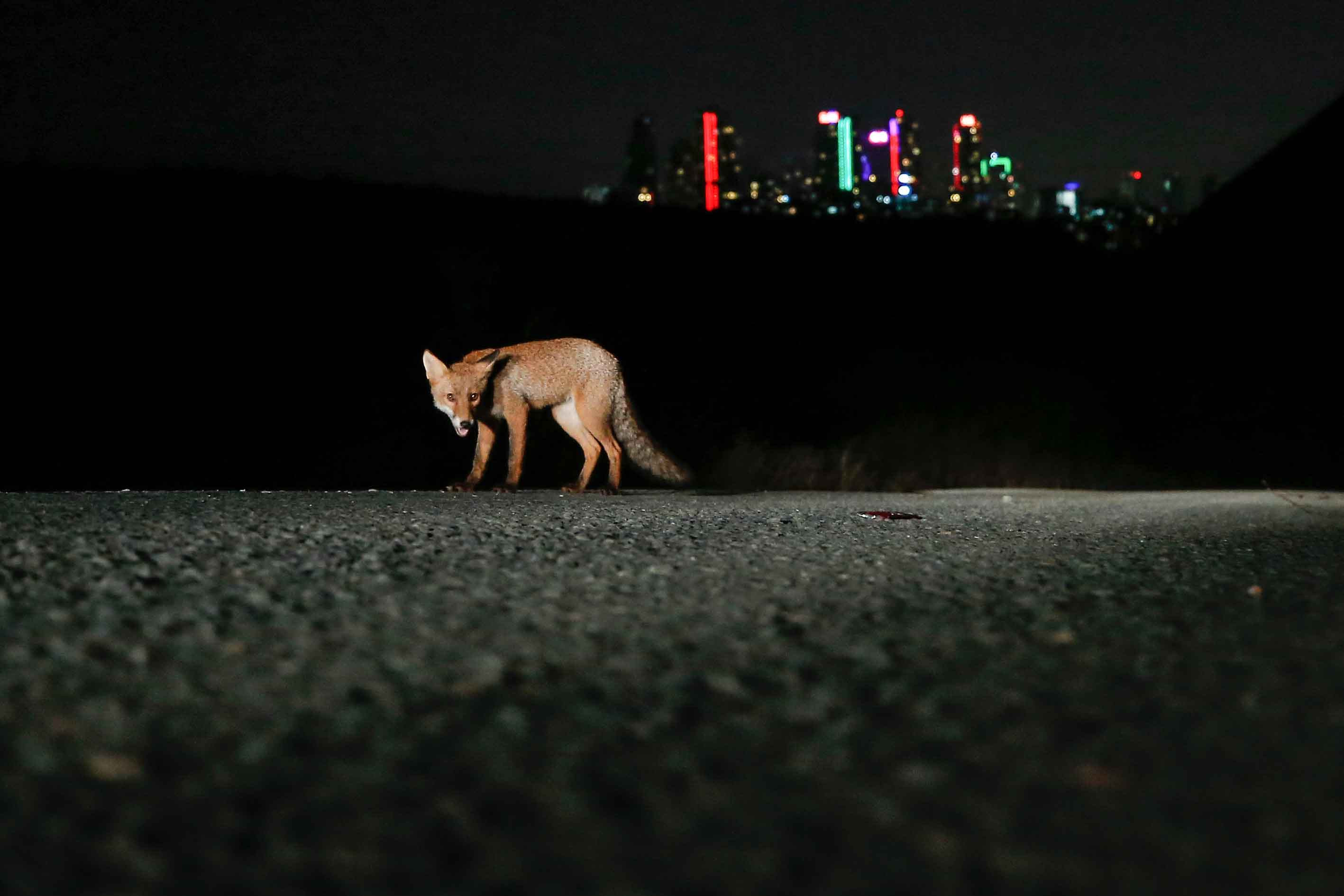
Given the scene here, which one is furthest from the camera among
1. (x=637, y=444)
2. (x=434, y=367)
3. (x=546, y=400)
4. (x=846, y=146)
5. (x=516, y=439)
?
(x=846, y=146)

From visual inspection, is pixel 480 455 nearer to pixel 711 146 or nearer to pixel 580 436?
pixel 580 436

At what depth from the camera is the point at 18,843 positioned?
150 centimetres

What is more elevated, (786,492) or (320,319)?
(320,319)

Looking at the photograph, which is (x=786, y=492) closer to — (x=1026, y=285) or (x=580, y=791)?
(x=580, y=791)

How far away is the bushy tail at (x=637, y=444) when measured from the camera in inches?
372

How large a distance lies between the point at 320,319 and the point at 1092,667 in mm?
13975

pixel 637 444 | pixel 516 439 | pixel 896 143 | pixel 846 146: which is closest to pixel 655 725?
pixel 516 439

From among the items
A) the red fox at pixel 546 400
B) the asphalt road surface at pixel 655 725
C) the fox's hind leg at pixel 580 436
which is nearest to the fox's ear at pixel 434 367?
the red fox at pixel 546 400

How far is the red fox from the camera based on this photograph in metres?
8.75

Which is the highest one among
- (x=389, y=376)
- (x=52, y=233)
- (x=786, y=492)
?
(x=52, y=233)

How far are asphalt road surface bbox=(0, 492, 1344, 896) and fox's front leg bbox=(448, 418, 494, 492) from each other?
4.71 meters

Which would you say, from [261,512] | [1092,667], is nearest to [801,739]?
[1092,667]

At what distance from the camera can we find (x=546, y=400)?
362 inches

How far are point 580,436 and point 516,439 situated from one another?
28.8 inches
